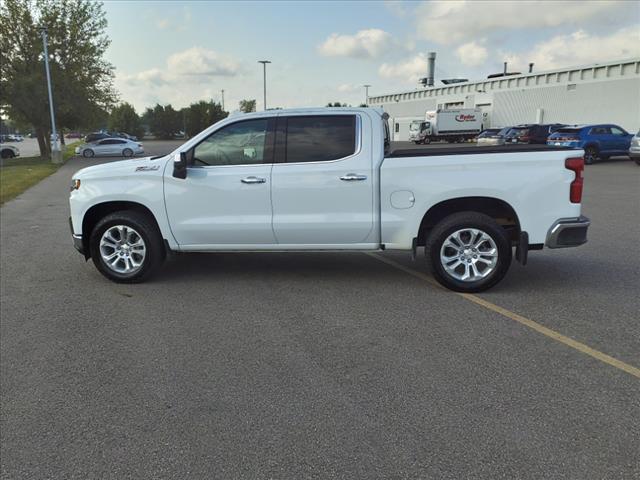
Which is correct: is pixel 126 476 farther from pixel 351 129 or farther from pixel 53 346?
pixel 351 129

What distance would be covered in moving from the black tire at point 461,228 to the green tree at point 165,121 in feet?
346

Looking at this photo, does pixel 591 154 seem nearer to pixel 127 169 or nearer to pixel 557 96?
pixel 557 96

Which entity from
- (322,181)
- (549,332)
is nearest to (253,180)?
(322,181)

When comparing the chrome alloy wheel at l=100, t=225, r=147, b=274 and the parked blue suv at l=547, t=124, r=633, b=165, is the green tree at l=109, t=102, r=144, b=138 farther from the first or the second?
the chrome alloy wheel at l=100, t=225, r=147, b=274


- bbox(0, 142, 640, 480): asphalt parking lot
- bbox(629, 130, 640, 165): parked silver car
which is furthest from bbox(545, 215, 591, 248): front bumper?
bbox(629, 130, 640, 165): parked silver car

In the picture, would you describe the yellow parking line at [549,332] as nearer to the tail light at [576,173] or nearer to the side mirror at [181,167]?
the tail light at [576,173]

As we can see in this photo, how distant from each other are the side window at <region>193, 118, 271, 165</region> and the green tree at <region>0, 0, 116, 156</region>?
30.3 m

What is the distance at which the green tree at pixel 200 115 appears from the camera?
324 ft

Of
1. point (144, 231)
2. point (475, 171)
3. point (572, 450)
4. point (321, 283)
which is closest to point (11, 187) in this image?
point (144, 231)

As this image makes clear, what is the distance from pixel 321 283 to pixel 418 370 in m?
2.37

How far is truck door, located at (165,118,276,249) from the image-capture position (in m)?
5.68

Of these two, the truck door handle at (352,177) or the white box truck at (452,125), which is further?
the white box truck at (452,125)

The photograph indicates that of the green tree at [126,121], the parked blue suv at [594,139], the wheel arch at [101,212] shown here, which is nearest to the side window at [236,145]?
the wheel arch at [101,212]

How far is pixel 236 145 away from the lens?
228 inches
